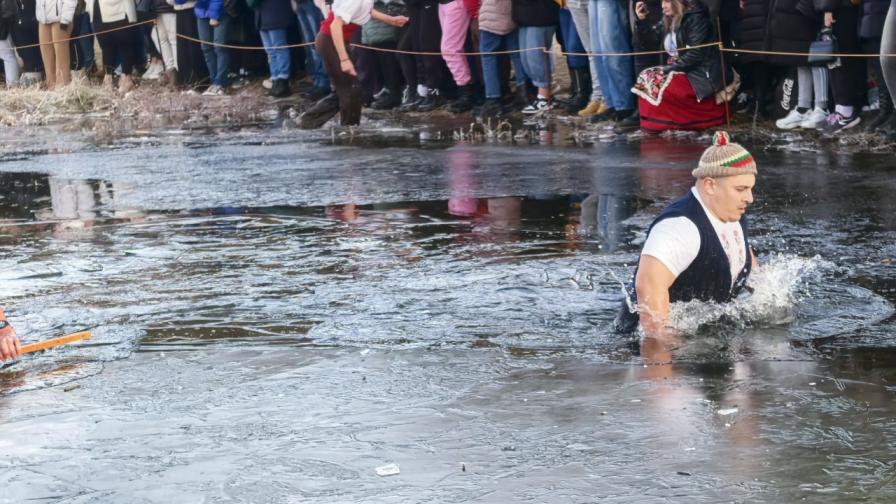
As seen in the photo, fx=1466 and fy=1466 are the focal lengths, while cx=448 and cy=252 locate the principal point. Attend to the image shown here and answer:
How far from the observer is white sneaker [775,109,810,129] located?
46.1 feet

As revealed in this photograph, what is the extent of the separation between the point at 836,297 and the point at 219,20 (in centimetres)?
1611

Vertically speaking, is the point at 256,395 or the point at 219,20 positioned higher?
the point at 219,20

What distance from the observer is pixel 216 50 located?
22.8 meters

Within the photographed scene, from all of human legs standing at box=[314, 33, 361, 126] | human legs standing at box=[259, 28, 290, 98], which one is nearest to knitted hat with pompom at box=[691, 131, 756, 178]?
human legs standing at box=[314, 33, 361, 126]

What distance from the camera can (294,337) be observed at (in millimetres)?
6996

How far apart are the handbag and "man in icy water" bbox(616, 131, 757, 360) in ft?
22.9

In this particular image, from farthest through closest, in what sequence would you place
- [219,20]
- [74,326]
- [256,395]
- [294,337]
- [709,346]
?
[219,20]
[74,326]
[294,337]
[709,346]
[256,395]

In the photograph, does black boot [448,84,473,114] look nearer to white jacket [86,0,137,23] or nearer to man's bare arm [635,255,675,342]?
white jacket [86,0,137,23]

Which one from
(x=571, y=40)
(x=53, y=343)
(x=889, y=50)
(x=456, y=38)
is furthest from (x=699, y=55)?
(x=53, y=343)

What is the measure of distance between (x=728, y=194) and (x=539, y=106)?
1111cm

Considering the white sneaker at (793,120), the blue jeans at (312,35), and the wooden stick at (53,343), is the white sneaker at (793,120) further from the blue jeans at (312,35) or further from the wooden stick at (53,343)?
the wooden stick at (53,343)

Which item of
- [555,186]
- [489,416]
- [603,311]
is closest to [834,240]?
[603,311]

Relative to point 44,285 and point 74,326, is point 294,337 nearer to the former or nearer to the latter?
point 74,326

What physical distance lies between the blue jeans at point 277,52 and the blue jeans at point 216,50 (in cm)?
73
